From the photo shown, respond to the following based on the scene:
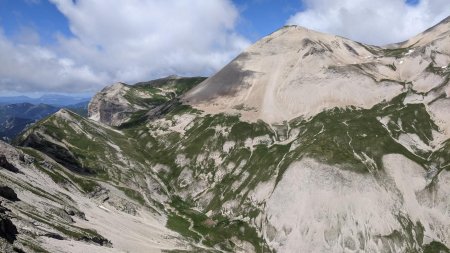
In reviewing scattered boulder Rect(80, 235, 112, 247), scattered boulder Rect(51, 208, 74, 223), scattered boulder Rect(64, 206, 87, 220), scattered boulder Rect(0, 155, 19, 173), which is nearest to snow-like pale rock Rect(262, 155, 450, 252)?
scattered boulder Rect(64, 206, 87, 220)

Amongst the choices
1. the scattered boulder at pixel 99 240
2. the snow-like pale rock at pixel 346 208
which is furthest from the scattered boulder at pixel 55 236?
the snow-like pale rock at pixel 346 208

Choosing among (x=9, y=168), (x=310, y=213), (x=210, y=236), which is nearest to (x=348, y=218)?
(x=310, y=213)

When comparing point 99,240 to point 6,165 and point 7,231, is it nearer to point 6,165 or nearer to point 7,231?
point 7,231

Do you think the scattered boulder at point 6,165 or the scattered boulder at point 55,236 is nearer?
the scattered boulder at point 55,236

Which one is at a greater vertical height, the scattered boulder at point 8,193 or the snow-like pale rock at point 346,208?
the snow-like pale rock at point 346,208

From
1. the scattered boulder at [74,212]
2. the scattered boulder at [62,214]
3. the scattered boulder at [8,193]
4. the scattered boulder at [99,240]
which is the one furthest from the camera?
the scattered boulder at [74,212]

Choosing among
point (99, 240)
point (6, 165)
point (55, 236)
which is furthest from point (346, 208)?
point (6, 165)

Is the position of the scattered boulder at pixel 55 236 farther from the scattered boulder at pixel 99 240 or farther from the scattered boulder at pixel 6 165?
the scattered boulder at pixel 6 165

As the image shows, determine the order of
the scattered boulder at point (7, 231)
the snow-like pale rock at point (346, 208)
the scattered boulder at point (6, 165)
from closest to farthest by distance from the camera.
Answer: the scattered boulder at point (7, 231) → the scattered boulder at point (6, 165) → the snow-like pale rock at point (346, 208)
